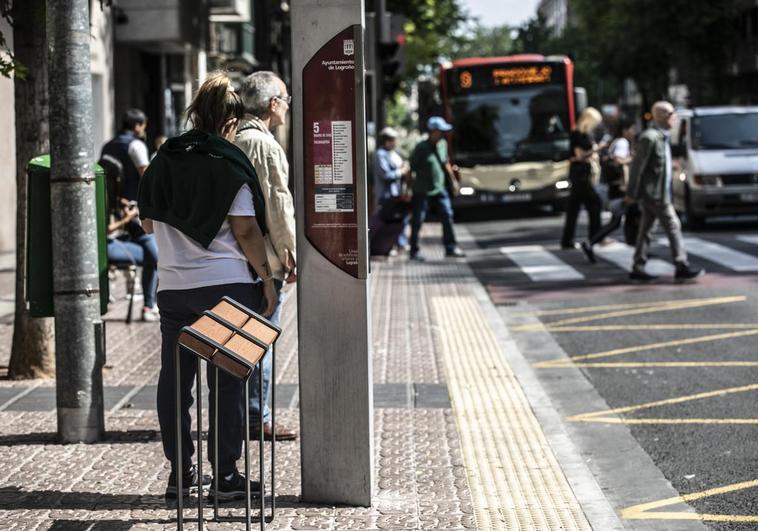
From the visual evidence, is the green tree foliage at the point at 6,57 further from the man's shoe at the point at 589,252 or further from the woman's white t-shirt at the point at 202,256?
the man's shoe at the point at 589,252

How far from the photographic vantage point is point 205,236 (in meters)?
5.54

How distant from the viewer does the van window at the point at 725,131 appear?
2316cm

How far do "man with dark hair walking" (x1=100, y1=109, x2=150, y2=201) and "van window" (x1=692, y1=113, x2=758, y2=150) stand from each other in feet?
42.4

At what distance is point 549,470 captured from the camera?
6.55m

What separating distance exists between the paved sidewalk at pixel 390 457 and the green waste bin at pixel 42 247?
0.67 metres

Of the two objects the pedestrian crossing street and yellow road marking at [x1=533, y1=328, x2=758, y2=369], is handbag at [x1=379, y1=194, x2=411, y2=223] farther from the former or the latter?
yellow road marking at [x1=533, y1=328, x2=758, y2=369]

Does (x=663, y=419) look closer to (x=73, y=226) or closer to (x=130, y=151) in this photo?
(x=73, y=226)

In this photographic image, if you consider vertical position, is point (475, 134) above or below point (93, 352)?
above

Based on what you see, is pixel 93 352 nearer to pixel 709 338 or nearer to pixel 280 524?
pixel 280 524

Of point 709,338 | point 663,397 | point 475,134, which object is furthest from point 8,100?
point 663,397

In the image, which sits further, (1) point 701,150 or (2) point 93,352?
(1) point 701,150

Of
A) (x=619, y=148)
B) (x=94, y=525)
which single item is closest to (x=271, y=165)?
(x=94, y=525)

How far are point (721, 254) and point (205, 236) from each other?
13.4 metres

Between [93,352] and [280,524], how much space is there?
6.60 ft
